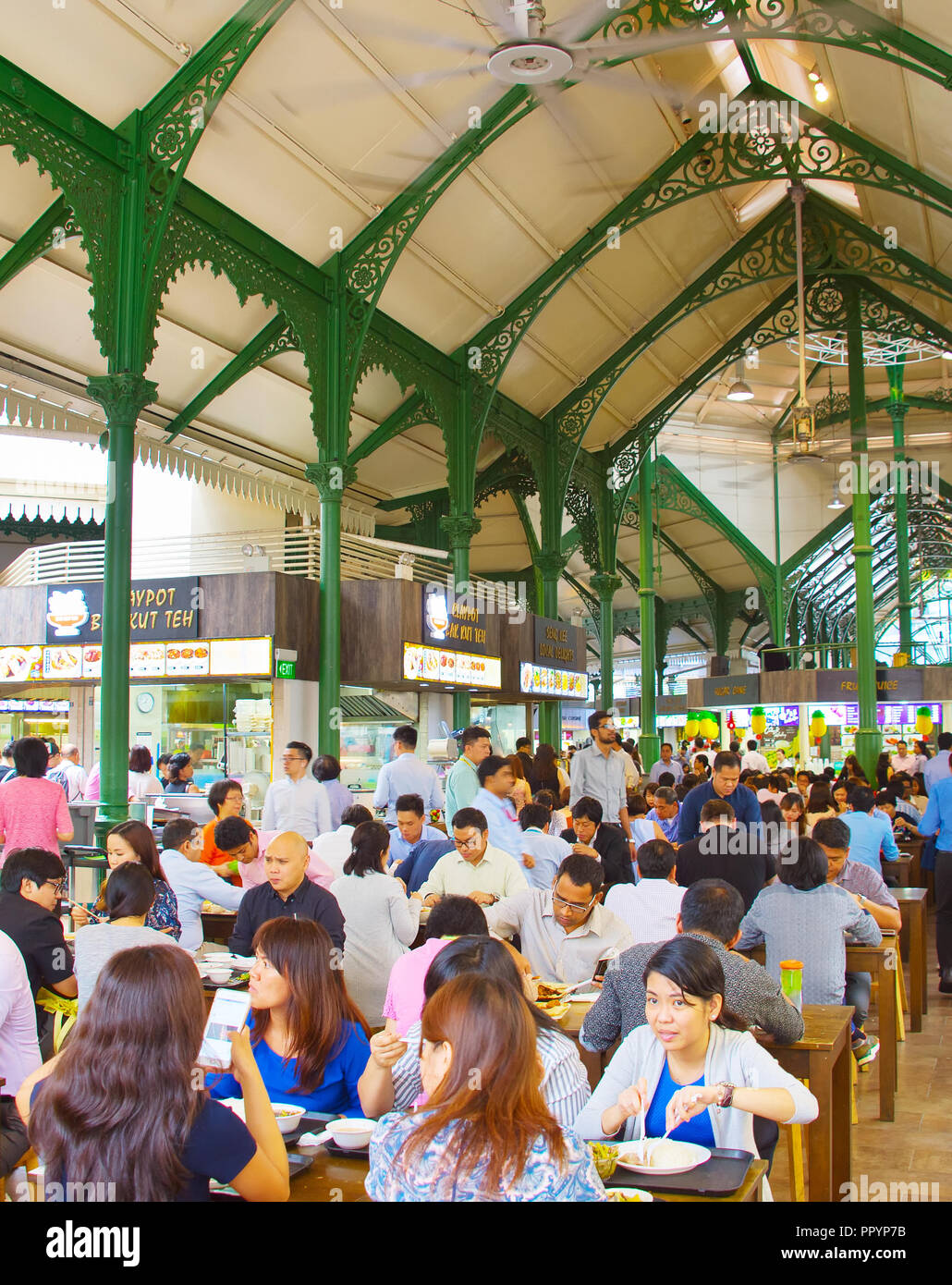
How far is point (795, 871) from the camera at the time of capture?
4957mm

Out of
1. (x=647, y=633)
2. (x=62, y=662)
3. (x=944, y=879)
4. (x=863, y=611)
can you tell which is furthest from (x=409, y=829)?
(x=647, y=633)

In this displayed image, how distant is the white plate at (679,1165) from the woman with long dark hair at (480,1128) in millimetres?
444

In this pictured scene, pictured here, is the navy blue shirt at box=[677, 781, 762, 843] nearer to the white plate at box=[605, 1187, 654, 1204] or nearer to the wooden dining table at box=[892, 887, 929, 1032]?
the wooden dining table at box=[892, 887, 929, 1032]

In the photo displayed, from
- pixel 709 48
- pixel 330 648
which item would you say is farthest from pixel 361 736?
pixel 709 48

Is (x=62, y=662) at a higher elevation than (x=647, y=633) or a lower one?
lower

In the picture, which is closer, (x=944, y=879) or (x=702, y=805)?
(x=702, y=805)

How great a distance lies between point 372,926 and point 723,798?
10.7 ft

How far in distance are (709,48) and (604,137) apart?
1.60 metres

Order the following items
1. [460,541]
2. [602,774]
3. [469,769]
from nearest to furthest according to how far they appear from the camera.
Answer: [469,769], [602,774], [460,541]

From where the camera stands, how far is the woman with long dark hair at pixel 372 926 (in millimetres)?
4766

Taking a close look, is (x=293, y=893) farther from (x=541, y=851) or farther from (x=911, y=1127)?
(x=911, y=1127)

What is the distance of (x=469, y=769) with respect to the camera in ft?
25.7

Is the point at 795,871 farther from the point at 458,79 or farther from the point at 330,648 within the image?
the point at 458,79

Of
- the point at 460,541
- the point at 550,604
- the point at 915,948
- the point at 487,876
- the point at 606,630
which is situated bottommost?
the point at 915,948
